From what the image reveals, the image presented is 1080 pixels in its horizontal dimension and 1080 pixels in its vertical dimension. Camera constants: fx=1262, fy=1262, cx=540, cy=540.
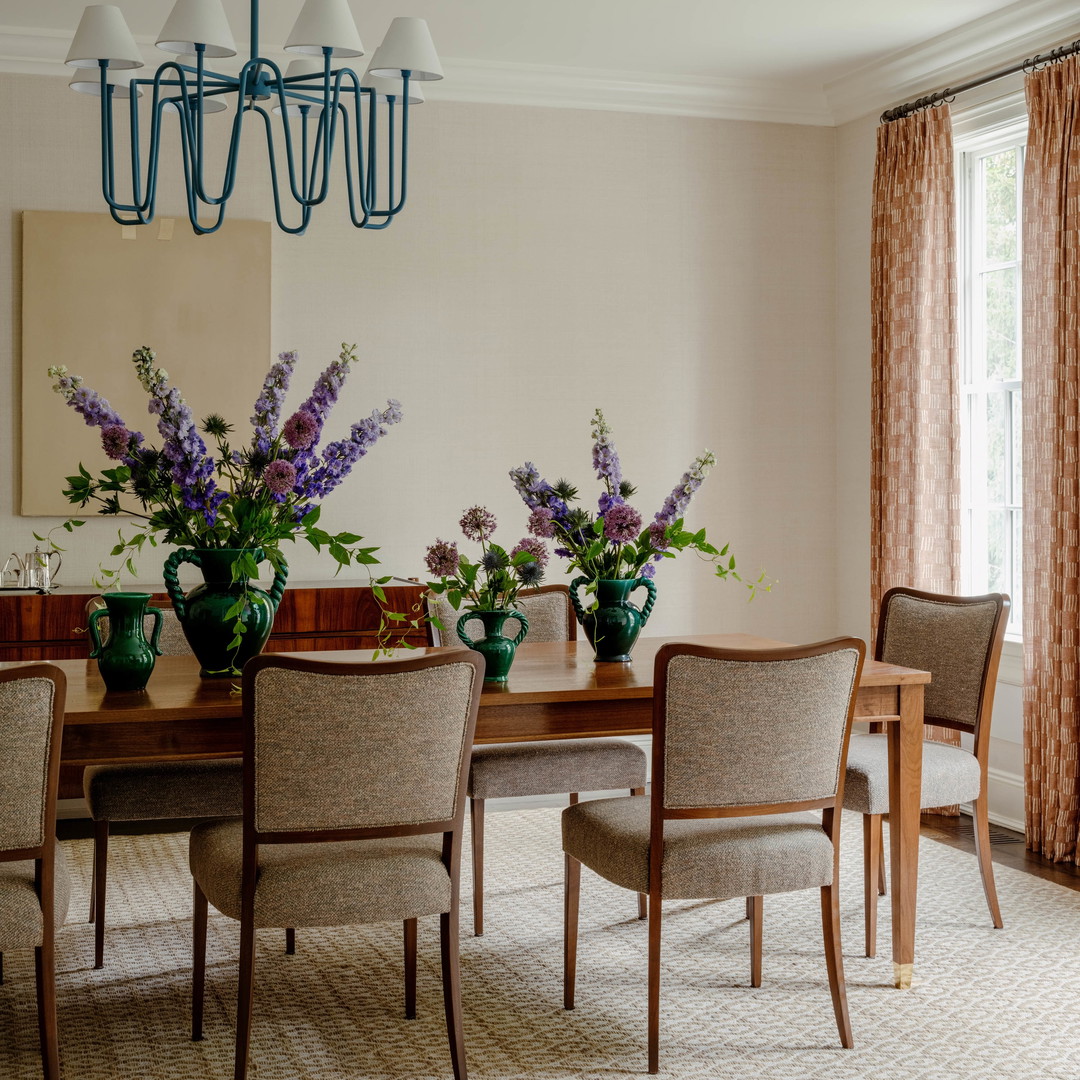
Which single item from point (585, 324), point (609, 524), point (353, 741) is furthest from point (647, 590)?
point (585, 324)

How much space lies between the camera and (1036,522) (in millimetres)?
4211

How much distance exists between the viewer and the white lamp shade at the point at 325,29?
2572 millimetres

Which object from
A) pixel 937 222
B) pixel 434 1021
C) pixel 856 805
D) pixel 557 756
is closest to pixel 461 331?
pixel 937 222

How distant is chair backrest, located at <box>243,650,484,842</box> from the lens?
90.4 inches

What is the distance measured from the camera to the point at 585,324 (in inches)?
205

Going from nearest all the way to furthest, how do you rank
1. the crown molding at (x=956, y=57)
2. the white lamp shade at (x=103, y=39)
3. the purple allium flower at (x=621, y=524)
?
the white lamp shade at (x=103, y=39) → the purple allium flower at (x=621, y=524) → the crown molding at (x=956, y=57)

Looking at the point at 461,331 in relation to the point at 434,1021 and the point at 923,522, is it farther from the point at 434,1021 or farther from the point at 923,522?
the point at 434,1021

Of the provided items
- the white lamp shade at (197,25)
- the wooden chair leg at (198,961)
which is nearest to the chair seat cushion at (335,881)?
the wooden chair leg at (198,961)

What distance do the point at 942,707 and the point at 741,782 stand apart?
1275 mm

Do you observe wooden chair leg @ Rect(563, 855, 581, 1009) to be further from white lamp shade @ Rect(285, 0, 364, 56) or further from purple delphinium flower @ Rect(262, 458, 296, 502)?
white lamp shade @ Rect(285, 0, 364, 56)

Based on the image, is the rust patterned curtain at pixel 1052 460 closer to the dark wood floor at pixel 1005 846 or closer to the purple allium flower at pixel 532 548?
the dark wood floor at pixel 1005 846

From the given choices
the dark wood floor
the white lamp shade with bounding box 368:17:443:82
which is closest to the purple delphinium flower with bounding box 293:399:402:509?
the white lamp shade with bounding box 368:17:443:82

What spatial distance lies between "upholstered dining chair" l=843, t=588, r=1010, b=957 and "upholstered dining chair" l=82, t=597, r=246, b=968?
62.8 inches

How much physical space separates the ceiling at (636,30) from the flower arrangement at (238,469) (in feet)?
6.60
